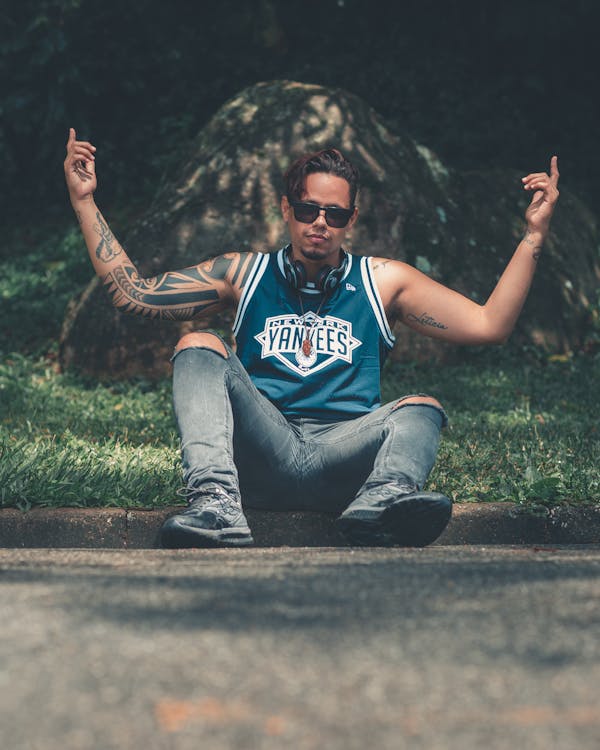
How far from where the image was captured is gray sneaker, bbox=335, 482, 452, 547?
3.67 m

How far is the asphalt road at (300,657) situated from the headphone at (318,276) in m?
1.65

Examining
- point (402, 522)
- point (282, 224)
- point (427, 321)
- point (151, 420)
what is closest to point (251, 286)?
point (427, 321)

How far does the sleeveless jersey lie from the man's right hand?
79 cm

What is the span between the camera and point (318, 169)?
4551mm

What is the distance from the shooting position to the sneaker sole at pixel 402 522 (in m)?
3.67

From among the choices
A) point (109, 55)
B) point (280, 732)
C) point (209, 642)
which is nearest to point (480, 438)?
point (209, 642)

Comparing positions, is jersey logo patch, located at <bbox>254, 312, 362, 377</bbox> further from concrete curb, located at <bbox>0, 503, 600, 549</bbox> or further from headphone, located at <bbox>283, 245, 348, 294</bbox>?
concrete curb, located at <bbox>0, 503, 600, 549</bbox>

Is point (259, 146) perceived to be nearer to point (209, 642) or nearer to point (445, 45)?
point (445, 45)

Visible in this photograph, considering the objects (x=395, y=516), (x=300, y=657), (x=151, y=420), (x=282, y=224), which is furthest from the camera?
(x=282, y=224)

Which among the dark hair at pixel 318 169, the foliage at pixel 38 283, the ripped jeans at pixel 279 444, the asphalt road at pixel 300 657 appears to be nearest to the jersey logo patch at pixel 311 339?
the ripped jeans at pixel 279 444

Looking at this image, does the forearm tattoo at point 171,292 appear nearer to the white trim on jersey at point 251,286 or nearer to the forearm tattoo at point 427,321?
the white trim on jersey at point 251,286

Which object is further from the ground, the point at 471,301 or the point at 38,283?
the point at 38,283

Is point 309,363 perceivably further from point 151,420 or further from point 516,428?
point 151,420

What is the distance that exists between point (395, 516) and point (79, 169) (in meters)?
2.03
